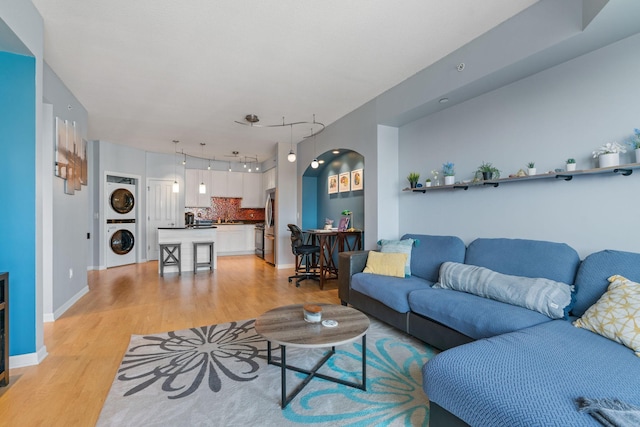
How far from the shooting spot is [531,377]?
129cm

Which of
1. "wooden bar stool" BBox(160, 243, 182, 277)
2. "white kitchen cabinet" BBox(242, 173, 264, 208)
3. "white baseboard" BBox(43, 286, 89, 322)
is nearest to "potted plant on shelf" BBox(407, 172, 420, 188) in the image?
"white baseboard" BBox(43, 286, 89, 322)

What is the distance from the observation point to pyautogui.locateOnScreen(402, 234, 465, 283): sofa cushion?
3049mm

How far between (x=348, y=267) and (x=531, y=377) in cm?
223

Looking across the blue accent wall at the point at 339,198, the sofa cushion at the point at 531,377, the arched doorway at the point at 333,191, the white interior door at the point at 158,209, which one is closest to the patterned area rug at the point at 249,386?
the sofa cushion at the point at 531,377

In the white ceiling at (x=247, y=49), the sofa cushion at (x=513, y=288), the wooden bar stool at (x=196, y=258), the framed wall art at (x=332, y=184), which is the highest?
the white ceiling at (x=247, y=49)

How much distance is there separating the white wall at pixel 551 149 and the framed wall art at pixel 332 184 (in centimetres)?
261

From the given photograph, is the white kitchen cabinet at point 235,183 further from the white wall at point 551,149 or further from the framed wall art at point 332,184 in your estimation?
the white wall at point 551,149

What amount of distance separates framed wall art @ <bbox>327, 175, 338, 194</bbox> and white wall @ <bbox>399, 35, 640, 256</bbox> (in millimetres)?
2611

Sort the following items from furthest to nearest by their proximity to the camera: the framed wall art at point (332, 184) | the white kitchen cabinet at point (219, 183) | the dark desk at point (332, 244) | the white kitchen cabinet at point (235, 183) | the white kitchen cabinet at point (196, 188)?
the white kitchen cabinet at point (235, 183) → the white kitchen cabinet at point (219, 183) → the white kitchen cabinet at point (196, 188) → the framed wall art at point (332, 184) → the dark desk at point (332, 244)

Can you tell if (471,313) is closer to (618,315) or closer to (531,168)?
(618,315)

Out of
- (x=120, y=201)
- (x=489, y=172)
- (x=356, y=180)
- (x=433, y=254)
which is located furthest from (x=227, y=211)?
(x=489, y=172)

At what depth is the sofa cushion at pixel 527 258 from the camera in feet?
7.25

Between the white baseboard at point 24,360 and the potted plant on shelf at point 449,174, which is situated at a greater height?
the potted plant on shelf at point 449,174

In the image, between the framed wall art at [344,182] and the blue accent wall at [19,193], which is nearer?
the blue accent wall at [19,193]
